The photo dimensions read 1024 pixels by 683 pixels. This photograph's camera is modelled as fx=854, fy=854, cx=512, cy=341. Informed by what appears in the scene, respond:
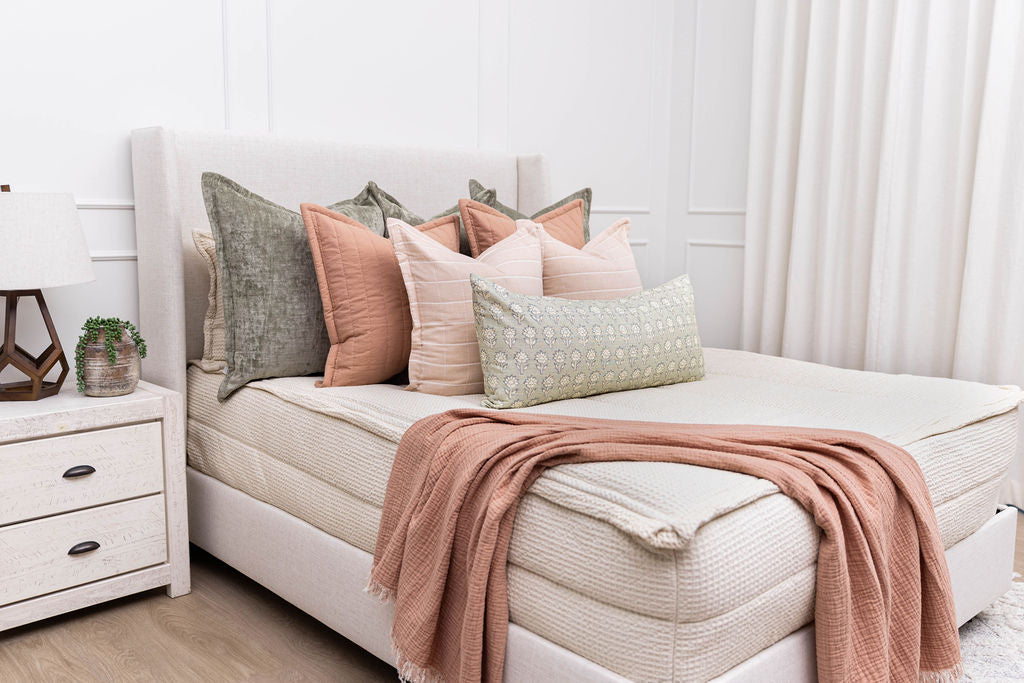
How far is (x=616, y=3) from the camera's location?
11.8 feet

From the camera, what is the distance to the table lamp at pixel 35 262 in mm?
1934

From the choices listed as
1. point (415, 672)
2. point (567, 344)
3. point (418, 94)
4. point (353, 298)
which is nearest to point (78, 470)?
point (353, 298)

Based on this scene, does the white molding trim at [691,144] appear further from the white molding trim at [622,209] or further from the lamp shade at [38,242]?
the lamp shade at [38,242]

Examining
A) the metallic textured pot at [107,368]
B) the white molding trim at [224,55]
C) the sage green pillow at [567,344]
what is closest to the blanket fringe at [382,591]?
the sage green pillow at [567,344]

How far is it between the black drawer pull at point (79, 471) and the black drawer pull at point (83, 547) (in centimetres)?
17

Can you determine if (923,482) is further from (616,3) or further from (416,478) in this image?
(616,3)

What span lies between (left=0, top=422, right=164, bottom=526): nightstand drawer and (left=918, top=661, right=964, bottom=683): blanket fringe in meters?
1.77

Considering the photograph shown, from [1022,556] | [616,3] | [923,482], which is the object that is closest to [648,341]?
[923,482]

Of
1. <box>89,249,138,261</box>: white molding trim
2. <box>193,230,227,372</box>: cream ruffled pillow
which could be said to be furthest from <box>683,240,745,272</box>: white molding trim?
<box>89,249,138,261</box>: white molding trim

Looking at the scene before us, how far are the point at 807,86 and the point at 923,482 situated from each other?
212 cm

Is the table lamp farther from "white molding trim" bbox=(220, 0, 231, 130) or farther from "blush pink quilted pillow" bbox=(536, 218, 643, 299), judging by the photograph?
"blush pink quilted pillow" bbox=(536, 218, 643, 299)

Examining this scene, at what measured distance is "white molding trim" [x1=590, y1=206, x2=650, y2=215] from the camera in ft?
12.0

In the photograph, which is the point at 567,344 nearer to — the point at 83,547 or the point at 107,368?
the point at 107,368

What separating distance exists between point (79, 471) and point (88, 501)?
85mm
